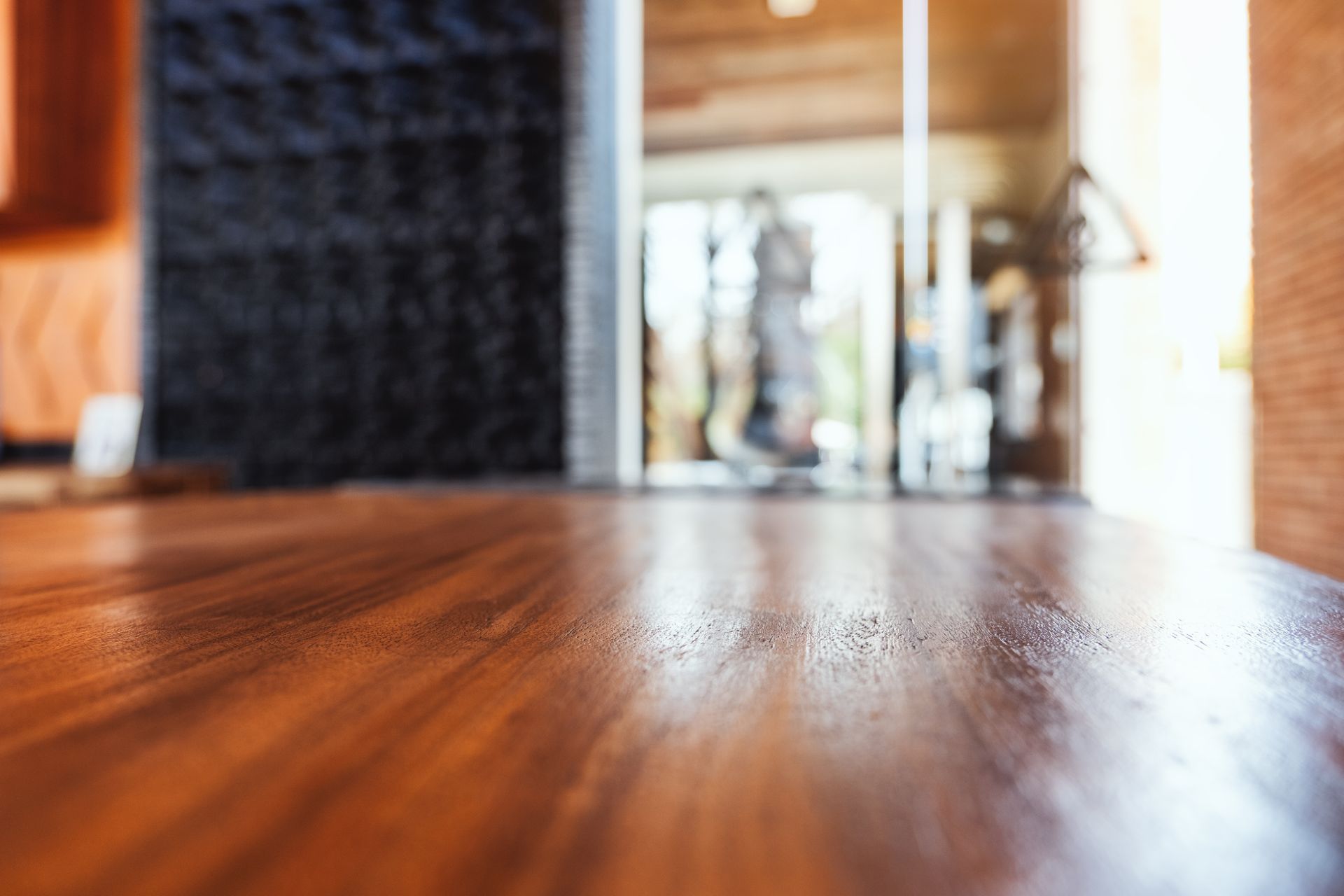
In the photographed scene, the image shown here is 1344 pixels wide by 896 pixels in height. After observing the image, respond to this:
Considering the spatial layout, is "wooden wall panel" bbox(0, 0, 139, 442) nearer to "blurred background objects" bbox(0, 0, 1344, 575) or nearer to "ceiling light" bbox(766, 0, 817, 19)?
"blurred background objects" bbox(0, 0, 1344, 575)

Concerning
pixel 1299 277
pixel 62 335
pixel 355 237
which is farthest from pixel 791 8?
pixel 62 335

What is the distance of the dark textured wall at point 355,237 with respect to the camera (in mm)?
3779

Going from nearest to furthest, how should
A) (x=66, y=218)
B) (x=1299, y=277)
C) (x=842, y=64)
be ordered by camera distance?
(x=1299, y=277) → (x=66, y=218) → (x=842, y=64)

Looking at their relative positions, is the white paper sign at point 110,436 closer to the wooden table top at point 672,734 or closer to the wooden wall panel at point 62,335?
the wooden wall panel at point 62,335

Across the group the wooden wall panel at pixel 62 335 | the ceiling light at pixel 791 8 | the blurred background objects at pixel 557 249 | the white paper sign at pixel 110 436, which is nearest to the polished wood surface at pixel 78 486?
the white paper sign at pixel 110 436

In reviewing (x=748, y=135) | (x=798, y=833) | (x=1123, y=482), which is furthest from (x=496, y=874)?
(x=748, y=135)

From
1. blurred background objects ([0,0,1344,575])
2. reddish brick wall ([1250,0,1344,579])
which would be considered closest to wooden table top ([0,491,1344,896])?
reddish brick wall ([1250,0,1344,579])

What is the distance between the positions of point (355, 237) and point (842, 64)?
9.16 ft

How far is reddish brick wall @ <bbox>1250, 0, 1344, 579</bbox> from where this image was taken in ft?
6.80

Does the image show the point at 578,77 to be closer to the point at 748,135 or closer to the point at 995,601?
the point at 748,135

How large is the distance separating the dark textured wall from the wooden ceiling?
101 cm

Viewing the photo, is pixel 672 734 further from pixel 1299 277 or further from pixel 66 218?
pixel 66 218

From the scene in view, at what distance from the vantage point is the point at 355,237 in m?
3.95

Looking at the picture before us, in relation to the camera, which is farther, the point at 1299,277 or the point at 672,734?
the point at 1299,277
